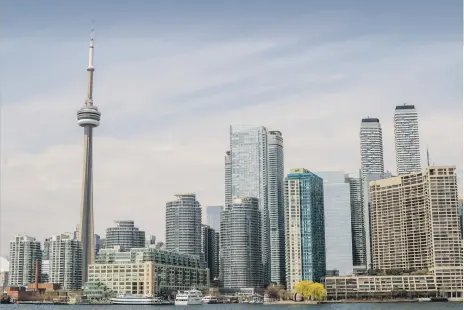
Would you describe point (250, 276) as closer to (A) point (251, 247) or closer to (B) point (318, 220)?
(A) point (251, 247)

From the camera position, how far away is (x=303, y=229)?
91000 mm

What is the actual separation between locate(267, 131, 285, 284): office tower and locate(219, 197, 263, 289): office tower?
4466 millimetres

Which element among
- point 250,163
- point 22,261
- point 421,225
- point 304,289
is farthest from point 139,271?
point 250,163

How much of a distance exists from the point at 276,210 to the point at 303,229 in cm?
2432

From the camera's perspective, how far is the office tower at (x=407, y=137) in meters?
132

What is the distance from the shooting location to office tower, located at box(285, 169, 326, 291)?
88812 millimetres

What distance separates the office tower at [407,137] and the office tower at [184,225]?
41238mm

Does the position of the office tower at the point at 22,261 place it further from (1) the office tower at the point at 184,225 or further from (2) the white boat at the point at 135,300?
(2) the white boat at the point at 135,300

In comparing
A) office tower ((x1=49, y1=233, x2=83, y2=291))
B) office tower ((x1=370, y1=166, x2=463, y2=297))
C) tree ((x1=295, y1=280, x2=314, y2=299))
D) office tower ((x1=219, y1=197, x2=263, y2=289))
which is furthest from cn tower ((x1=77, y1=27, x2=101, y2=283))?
office tower ((x1=370, y1=166, x2=463, y2=297))

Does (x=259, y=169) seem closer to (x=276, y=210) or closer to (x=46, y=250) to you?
(x=276, y=210)

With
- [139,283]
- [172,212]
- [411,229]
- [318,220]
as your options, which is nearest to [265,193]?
[172,212]

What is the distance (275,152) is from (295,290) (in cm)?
4579

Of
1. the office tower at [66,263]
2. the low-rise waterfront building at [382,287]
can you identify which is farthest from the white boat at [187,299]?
the office tower at [66,263]

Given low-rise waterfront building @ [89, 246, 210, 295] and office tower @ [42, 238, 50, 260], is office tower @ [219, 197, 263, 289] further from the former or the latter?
office tower @ [42, 238, 50, 260]
